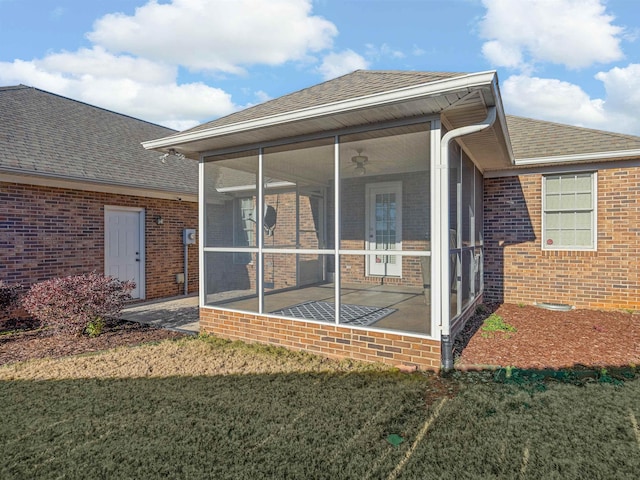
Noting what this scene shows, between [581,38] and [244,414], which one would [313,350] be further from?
[581,38]

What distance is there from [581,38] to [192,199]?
13.2 m

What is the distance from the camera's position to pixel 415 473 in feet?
7.60

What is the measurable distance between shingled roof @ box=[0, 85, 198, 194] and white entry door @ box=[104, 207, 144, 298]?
0.79 meters

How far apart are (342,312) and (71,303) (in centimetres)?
381

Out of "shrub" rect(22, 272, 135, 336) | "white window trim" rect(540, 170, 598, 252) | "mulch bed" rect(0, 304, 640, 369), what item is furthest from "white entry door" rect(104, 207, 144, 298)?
"white window trim" rect(540, 170, 598, 252)

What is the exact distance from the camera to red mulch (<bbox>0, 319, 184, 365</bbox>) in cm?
489

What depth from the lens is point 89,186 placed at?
7.31m

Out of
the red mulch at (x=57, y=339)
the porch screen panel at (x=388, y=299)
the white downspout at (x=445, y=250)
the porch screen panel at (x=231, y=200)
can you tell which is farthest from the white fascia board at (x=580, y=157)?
the red mulch at (x=57, y=339)

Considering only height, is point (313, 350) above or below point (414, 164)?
below

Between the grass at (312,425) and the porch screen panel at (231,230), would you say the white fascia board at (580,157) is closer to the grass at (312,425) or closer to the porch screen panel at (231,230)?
the grass at (312,425)

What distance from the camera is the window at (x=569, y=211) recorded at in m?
6.95

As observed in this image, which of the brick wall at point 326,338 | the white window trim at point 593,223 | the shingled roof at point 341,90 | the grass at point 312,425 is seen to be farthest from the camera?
the white window trim at point 593,223

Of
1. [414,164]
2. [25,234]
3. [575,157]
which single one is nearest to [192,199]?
[25,234]

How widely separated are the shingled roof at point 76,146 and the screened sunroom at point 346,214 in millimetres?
2984
